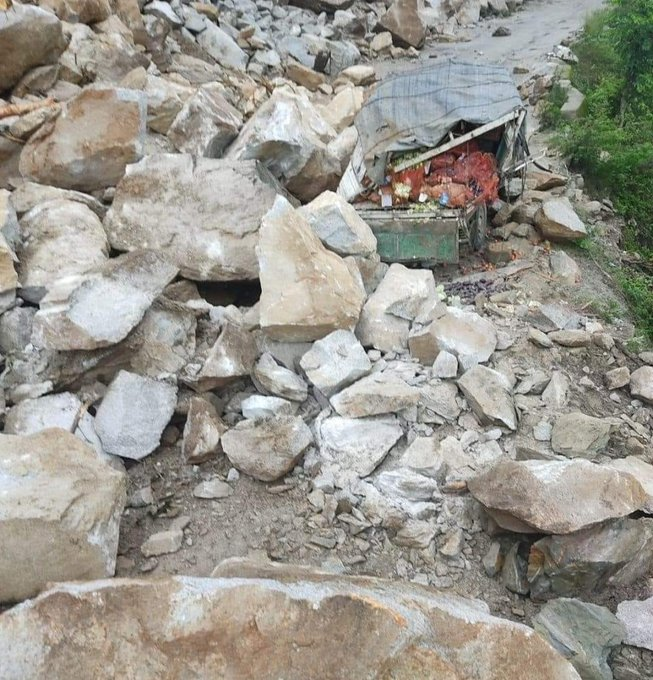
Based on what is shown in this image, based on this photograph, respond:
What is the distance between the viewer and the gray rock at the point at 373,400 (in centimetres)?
402

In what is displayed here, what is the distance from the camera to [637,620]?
3150 mm

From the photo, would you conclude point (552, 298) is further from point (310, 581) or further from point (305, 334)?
point (310, 581)

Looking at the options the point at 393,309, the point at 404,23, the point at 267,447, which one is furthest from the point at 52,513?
the point at 404,23

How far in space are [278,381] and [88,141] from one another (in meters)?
2.80

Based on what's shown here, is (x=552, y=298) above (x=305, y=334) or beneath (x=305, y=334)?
beneath

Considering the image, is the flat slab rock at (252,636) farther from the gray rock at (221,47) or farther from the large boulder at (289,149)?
the gray rock at (221,47)

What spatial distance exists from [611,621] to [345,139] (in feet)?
16.8

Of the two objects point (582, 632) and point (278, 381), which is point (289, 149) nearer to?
point (278, 381)

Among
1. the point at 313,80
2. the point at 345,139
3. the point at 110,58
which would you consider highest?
the point at 110,58

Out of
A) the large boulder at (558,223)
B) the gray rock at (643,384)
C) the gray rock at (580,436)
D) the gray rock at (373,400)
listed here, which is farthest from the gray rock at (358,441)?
the large boulder at (558,223)

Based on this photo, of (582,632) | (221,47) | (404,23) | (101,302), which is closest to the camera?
(582,632)

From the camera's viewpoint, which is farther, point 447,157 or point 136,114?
point 447,157

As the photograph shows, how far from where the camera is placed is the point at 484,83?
252 inches

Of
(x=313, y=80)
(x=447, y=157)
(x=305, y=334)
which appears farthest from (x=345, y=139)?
(x=313, y=80)
